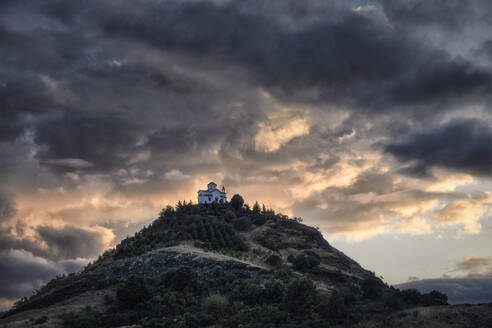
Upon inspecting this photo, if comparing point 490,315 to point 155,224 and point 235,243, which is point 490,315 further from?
point 155,224

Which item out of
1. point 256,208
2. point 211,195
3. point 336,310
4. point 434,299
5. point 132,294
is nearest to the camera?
point 336,310

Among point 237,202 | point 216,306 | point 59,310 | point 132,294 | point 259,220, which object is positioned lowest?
point 216,306

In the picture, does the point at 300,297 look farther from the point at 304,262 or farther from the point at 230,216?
the point at 230,216

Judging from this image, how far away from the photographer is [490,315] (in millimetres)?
41938

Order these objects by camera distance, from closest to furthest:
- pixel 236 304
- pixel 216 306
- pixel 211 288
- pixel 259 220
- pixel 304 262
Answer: pixel 216 306 < pixel 236 304 < pixel 211 288 < pixel 304 262 < pixel 259 220

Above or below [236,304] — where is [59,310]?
above

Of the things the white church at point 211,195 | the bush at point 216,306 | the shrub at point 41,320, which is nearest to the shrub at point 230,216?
the white church at point 211,195

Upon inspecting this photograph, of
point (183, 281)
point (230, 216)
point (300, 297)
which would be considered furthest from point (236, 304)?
point (230, 216)

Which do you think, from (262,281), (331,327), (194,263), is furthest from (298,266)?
(331,327)

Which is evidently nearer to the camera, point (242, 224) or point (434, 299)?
point (434, 299)

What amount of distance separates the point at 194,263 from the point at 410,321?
134 ft

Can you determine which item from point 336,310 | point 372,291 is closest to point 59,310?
point 336,310

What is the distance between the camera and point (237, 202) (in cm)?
13462

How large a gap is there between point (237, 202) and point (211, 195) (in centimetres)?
1239
